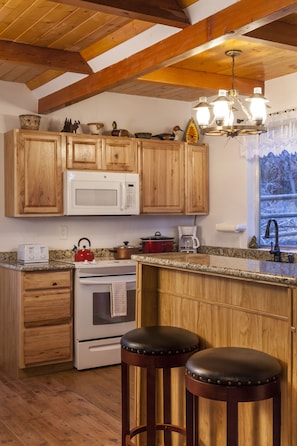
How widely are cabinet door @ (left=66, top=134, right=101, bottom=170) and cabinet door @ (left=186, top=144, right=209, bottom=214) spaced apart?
105 centimetres

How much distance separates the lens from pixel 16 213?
4.90m

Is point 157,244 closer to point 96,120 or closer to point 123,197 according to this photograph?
point 123,197

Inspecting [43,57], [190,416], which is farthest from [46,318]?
[190,416]

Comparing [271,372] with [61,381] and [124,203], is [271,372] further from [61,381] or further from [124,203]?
[124,203]

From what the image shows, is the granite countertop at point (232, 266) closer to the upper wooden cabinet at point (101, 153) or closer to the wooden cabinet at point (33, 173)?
the wooden cabinet at point (33, 173)

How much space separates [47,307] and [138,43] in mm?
2275

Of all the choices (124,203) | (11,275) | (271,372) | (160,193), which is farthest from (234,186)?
(271,372)

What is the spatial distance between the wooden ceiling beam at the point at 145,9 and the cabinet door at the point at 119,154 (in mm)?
2198

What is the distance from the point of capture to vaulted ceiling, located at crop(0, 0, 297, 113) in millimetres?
3000

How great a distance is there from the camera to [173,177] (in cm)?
575

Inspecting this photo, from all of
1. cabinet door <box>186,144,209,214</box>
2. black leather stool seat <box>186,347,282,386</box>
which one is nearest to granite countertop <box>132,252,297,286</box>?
black leather stool seat <box>186,347,282,386</box>

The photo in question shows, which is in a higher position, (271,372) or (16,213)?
(16,213)

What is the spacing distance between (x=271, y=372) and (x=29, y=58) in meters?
2.94

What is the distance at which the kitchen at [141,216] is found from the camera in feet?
17.0
